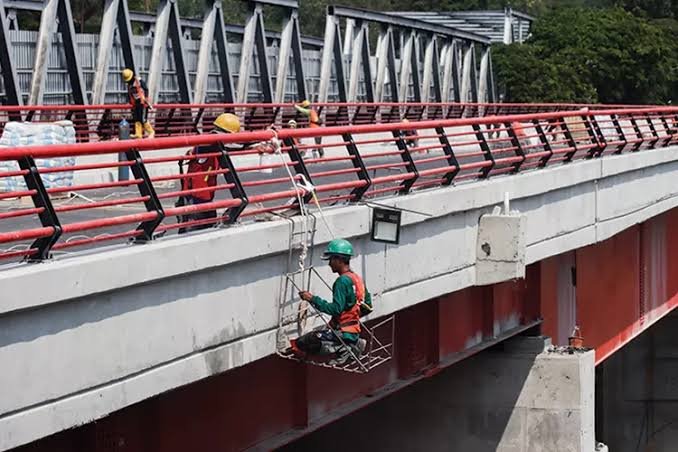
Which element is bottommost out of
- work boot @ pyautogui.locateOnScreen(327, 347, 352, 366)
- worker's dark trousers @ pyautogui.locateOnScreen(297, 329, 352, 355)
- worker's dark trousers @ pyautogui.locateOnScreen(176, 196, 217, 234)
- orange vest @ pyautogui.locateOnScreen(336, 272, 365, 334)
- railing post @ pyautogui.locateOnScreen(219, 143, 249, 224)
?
work boot @ pyautogui.locateOnScreen(327, 347, 352, 366)

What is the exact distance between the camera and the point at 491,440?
19.3 metres

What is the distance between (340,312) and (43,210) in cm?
274

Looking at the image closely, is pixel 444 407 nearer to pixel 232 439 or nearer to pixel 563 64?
pixel 232 439

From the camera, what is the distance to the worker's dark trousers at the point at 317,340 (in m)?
11.0

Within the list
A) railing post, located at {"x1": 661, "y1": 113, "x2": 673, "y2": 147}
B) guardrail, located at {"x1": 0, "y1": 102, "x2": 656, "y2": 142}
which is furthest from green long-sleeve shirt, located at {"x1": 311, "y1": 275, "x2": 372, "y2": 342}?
railing post, located at {"x1": 661, "y1": 113, "x2": 673, "y2": 147}

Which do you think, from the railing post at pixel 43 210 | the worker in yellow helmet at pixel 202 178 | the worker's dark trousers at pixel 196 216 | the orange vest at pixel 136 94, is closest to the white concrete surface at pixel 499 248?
the worker in yellow helmet at pixel 202 178

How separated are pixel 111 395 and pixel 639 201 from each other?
14.8 metres

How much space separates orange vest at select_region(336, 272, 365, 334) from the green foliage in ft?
219

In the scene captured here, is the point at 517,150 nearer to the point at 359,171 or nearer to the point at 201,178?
the point at 359,171

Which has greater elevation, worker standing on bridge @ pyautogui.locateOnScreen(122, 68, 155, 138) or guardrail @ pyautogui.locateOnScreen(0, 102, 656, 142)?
worker standing on bridge @ pyautogui.locateOnScreen(122, 68, 155, 138)

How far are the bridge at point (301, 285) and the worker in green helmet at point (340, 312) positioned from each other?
0.31m

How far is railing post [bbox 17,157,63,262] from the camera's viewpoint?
875cm

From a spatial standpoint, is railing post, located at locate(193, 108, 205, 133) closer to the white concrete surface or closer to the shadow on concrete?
the shadow on concrete

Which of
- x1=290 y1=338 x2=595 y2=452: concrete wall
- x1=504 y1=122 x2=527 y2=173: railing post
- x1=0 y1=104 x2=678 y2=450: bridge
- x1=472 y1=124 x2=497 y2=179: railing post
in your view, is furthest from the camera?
x1=290 y1=338 x2=595 y2=452: concrete wall
